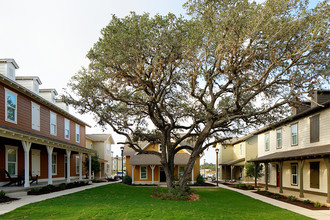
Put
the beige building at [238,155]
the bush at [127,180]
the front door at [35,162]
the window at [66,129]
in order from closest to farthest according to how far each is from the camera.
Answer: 1. the front door at [35,162]
2. the window at [66,129]
3. the bush at [127,180]
4. the beige building at [238,155]

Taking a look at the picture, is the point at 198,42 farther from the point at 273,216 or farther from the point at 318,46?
the point at 273,216

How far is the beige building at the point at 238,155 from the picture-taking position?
111 feet

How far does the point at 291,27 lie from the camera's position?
12.5 meters

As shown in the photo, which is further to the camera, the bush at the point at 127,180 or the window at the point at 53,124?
the bush at the point at 127,180

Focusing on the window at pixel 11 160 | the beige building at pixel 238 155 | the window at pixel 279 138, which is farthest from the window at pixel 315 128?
the window at pixel 11 160

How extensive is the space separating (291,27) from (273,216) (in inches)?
319

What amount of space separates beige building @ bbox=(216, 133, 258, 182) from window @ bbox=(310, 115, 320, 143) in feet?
33.3

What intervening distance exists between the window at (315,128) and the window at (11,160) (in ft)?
63.1

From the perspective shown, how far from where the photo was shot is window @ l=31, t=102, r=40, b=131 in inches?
780

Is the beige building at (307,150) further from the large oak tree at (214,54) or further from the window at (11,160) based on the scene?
the window at (11,160)

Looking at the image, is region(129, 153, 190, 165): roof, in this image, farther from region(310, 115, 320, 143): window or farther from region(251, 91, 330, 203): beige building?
region(310, 115, 320, 143): window

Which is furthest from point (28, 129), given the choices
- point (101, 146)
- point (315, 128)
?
point (101, 146)

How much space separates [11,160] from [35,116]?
371 cm

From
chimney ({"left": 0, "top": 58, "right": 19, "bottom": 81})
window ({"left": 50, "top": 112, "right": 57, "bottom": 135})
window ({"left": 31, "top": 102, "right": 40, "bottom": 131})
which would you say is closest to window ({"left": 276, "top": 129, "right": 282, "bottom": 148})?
window ({"left": 50, "top": 112, "right": 57, "bottom": 135})
